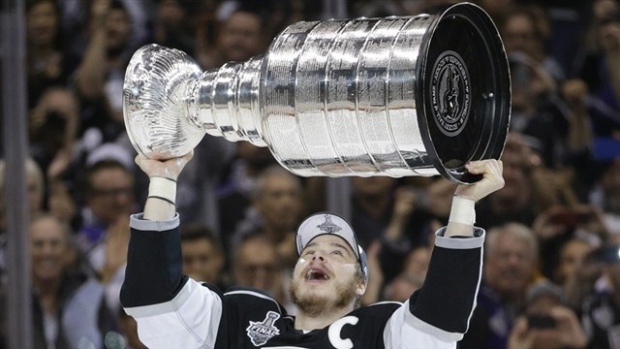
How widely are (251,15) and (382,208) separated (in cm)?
101

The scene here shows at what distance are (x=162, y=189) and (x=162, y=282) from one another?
8.9 inches

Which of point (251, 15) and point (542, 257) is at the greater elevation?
point (251, 15)

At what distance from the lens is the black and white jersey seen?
268 cm

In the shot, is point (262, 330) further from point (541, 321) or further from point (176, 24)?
point (176, 24)

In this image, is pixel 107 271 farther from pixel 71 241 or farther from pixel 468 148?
pixel 468 148

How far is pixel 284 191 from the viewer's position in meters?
4.93

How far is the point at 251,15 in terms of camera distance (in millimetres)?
5066

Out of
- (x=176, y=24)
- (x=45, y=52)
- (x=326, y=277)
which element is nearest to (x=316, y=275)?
(x=326, y=277)

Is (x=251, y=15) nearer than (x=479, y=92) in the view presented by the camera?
No

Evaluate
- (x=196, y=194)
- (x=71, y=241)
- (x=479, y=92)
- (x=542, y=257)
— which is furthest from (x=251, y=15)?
(x=479, y=92)

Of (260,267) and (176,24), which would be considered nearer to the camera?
(260,267)

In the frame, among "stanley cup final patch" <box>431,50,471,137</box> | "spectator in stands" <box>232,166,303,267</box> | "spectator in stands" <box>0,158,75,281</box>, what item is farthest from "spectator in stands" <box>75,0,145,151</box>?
"stanley cup final patch" <box>431,50,471,137</box>

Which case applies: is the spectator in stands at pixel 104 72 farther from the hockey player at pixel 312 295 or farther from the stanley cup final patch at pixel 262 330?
the stanley cup final patch at pixel 262 330

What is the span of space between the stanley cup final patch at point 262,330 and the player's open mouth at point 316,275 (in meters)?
0.13
